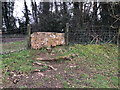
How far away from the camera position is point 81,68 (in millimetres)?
4078

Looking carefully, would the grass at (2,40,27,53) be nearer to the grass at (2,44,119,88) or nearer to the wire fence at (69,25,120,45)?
the grass at (2,44,119,88)

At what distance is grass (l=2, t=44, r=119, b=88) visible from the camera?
322 cm

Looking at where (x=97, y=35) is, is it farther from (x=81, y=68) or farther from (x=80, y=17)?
(x=81, y=68)

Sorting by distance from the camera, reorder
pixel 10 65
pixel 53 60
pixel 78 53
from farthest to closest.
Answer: pixel 78 53
pixel 53 60
pixel 10 65

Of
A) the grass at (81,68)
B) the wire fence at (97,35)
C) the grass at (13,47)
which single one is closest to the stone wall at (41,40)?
the grass at (81,68)

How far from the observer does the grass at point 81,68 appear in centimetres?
322

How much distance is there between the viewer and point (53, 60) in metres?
4.46

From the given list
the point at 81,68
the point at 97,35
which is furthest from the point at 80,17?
the point at 81,68

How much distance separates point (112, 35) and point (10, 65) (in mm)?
5832

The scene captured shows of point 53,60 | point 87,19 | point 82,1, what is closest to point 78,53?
point 53,60

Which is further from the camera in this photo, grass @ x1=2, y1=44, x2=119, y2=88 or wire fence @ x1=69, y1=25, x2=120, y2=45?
→ wire fence @ x1=69, y1=25, x2=120, y2=45

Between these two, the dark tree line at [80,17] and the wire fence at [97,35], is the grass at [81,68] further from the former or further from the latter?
the dark tree line at [80,17]

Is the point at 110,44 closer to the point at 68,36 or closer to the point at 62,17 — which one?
the point at 68,36

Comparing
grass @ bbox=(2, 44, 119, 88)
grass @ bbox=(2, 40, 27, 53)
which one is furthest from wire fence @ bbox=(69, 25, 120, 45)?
grass @ bbox=(2, 40, 27, 53)
